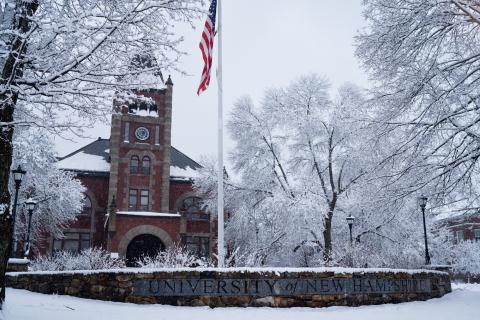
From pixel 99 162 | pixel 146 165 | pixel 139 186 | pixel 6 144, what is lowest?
pixel 6 144

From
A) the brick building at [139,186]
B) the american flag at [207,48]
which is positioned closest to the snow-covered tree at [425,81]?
the american flag at [207,48]

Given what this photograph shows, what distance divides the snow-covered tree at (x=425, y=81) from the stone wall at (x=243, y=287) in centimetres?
331

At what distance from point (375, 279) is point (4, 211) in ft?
26.2

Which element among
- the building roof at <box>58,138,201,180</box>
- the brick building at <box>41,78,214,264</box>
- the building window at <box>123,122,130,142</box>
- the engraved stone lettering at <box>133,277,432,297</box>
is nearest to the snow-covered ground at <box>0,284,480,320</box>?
the engraved stone lettering at <box>133,277,432,297</box>

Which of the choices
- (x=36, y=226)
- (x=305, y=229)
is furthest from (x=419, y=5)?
(x=36, y=226)

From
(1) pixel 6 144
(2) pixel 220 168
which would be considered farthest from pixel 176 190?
(1) pixel 6 144

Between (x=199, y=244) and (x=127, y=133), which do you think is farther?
(x=199, y=244)

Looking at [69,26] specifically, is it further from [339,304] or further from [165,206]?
[165,206]

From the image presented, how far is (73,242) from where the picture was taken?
3250cm

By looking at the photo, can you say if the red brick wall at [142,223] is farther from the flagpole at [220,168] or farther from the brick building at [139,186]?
the flagpole at [220,168]

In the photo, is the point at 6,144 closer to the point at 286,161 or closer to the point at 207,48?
the point at 207,48

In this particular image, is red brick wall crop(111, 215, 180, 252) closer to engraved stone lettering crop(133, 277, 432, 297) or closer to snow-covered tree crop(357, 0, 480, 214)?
snow-covered tree crop(357, 0, 480, 214)

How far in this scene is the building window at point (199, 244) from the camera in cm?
3281

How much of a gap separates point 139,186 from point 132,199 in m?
1.06
